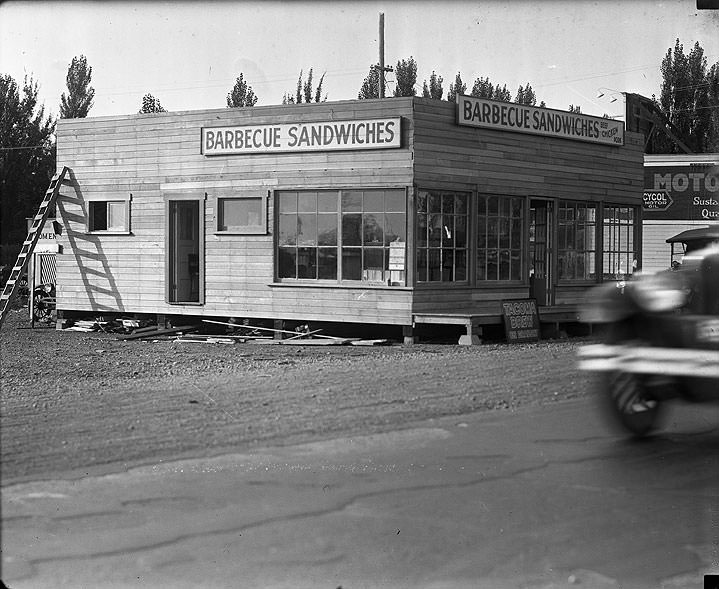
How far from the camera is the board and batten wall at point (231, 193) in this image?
871 centimetres

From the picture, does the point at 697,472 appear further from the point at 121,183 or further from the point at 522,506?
the point at 121,183

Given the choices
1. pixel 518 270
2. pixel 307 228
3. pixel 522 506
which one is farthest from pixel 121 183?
pixel 522 506

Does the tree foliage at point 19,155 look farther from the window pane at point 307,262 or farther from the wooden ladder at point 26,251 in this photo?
the window pane at point 307,262

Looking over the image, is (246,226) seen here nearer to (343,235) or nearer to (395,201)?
(343,235)

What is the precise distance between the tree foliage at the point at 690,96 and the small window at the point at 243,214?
7935mm

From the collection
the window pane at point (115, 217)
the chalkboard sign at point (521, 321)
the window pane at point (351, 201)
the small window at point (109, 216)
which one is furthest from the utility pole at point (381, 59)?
the window pane at point (351, 201)

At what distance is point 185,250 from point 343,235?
172 centimetres

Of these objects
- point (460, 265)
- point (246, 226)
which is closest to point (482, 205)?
point (460, 265)

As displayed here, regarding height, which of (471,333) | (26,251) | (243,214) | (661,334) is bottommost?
(471,333)

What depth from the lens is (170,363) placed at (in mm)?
3467

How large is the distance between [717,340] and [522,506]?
770 millimetres

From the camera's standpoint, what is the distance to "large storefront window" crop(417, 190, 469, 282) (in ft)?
30.1

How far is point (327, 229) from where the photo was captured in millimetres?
9477

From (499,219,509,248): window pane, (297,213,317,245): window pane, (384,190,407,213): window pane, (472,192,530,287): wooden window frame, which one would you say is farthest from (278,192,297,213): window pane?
(499,219,509,248): window pane
